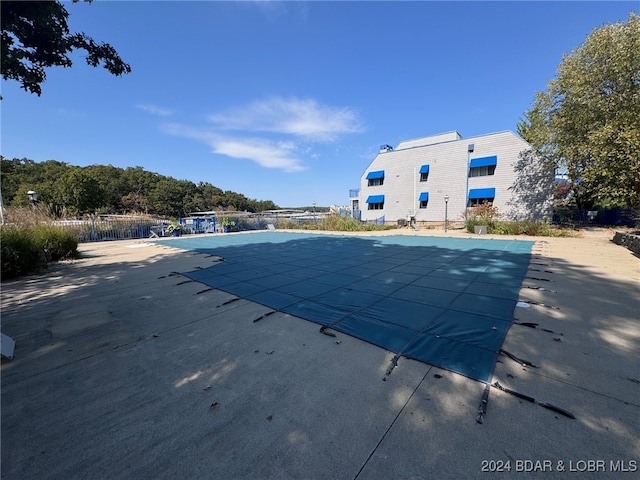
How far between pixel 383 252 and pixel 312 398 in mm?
7029

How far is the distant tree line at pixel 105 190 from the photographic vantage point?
2944 cm

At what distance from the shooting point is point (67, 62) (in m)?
4.14

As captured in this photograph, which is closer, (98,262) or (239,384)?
(239,384)

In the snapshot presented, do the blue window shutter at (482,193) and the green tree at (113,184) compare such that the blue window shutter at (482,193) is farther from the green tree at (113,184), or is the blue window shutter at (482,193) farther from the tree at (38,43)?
the green tree at (113,184)

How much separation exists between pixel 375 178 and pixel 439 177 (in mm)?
6244

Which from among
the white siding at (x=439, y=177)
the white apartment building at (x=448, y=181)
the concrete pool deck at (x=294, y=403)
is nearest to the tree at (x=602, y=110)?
the white apartment building at (x=448, y=181)

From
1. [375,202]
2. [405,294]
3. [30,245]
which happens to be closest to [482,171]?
[375,202]

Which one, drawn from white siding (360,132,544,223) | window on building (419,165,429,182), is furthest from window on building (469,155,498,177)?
window on building (419,165,429,182)

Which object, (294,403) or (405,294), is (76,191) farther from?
(294,403)

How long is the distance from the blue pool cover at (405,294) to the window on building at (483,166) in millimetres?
15335

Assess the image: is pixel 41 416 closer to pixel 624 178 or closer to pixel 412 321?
pixel 412 321

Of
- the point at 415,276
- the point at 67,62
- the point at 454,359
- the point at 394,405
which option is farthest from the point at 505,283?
the point at 67,62

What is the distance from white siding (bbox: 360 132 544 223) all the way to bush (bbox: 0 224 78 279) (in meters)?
22.7

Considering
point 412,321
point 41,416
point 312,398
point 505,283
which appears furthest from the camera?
point 505,283
